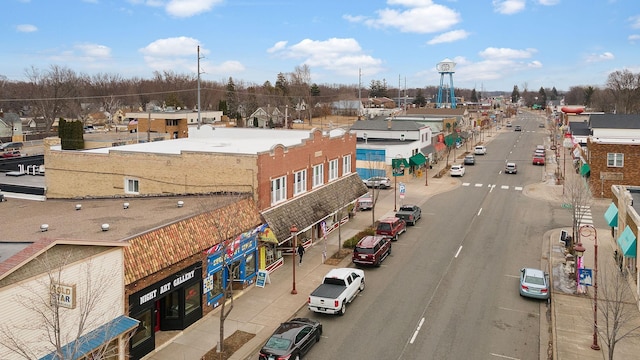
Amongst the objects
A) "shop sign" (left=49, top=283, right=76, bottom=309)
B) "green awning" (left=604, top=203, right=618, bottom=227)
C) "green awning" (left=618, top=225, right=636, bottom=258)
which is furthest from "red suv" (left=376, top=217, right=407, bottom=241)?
"shop sign" (left=49, top=283, right=76, bottom=309)

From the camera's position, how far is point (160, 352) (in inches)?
795

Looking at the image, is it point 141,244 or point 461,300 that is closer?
point 141,244

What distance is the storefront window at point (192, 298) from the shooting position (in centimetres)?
2231

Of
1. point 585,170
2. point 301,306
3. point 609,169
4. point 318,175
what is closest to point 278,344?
point 301,306

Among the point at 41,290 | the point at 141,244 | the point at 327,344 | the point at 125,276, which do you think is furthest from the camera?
the point at 327,344

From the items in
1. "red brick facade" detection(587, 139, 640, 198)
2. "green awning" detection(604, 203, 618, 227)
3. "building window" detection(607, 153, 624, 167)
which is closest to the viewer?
"green awning" detection(604, 203, 618, 227)

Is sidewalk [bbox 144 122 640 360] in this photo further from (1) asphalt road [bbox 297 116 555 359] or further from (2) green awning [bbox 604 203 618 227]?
(2) green awning [bbox 604 203 618 227]

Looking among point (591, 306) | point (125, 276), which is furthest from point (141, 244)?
point (591, 306)

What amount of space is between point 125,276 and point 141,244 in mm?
1574

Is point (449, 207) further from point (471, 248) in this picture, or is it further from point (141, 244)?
point (141, 244)

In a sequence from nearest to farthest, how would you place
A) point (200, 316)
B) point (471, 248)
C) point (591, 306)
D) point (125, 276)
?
point (125, 276) < point (200, 316) < point (591, 306) < point (471, 248)

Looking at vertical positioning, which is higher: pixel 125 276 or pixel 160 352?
pixel 125 276

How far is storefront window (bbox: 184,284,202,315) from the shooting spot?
22.3 metres

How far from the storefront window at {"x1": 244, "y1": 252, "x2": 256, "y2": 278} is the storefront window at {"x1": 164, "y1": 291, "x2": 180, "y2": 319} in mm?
5265
